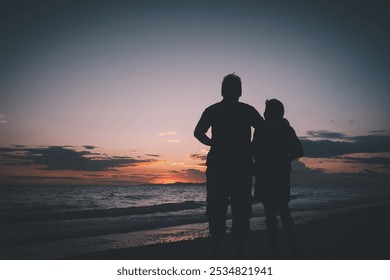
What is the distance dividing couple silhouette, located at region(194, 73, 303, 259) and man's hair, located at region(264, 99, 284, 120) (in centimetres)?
10

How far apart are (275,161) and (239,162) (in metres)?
0.64

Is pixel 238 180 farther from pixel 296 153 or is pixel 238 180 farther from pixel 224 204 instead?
pixel 296 153

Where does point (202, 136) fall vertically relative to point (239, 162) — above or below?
above

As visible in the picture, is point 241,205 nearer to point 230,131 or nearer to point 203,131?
point 230,131

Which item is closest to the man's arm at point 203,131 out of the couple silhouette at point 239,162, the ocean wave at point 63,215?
the couple silhouette at point 239,162

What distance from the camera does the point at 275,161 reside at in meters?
4.04

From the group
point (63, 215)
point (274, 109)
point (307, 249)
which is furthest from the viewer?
point (63, 215)

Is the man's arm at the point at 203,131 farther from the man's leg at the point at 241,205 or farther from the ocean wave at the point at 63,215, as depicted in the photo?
the ocean wave at the point at 63,215

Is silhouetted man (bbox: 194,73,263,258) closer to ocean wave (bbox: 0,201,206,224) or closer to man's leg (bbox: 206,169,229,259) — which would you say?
man's leg (bbox: 206,169,229,259)

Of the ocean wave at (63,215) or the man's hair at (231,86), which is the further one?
the ocean wave at (63,215)

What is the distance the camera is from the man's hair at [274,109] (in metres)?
4.15

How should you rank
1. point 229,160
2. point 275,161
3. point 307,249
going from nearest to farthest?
point 229,160, point 275,161, point 307,249

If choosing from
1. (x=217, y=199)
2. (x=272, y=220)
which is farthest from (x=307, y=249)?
(x=217, y=199)
